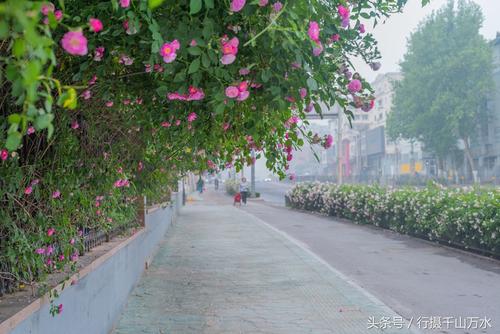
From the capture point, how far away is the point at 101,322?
5371 millimetres

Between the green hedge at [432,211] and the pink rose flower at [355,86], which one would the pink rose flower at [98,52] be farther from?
the green hedge at [432,211]

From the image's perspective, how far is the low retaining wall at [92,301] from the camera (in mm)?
3436

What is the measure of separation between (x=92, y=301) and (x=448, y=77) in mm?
49789

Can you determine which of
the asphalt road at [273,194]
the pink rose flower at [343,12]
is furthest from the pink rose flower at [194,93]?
the asphalt road at [273,194]

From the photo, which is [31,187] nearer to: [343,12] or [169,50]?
[169,50]

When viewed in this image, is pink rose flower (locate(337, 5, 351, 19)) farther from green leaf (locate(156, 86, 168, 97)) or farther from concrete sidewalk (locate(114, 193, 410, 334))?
concrete sidewalk (locate(114, 193, 410, 334))

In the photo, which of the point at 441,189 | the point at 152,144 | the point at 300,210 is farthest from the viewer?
the point at 300,210

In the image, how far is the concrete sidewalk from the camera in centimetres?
608

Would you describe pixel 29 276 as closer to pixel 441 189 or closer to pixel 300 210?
pixel 441 189

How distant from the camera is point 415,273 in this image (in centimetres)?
953

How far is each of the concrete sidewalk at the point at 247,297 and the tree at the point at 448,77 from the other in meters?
40.3

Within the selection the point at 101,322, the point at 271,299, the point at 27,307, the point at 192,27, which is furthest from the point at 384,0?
the point at 271,299

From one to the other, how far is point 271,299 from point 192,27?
5392 mm

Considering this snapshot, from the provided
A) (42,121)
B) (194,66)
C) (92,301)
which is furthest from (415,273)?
(42,121)
